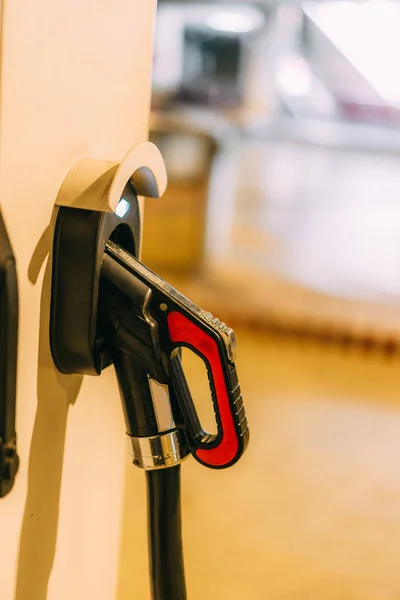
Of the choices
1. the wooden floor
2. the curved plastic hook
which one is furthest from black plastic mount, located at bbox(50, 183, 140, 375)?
the wooden floor

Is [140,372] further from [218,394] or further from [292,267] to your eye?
[292,267]

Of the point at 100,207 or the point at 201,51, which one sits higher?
the point at 201,51

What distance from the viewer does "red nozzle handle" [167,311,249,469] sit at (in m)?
0.51

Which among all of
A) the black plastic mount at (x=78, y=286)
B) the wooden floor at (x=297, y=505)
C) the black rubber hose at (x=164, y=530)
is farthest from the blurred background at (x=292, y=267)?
the black plastic mount at (x=78, y=286)

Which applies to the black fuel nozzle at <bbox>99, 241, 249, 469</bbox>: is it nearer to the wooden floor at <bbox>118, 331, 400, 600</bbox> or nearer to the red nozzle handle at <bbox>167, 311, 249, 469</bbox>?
the red nozzle handle at <bbox>167, 311, 249, 469</bbox>

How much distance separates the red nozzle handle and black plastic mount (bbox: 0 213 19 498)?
0.11 metres

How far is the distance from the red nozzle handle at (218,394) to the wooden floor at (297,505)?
87cm

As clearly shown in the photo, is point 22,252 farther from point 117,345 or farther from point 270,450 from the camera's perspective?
point 270,450

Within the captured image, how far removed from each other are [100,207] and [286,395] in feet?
6.65

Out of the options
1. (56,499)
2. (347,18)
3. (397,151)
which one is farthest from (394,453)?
(347,18)

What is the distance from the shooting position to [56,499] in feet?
1.87

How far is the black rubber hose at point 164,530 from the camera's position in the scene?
0.56 meters

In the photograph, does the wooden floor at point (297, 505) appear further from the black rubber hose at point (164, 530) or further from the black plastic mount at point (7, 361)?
the black plastic mount at point (7, 361)

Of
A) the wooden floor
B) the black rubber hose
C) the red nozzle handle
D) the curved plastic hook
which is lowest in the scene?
the wooden floor
